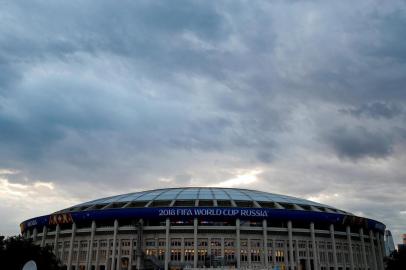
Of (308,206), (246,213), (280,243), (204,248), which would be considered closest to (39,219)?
(204,248)

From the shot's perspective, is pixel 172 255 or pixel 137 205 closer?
pixel 172 255

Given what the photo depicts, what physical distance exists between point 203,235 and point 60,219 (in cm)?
3669

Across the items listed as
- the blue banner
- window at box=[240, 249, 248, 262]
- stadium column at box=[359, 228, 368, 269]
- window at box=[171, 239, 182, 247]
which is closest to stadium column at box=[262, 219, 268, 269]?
the blue banner

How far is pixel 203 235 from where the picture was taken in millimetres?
84438

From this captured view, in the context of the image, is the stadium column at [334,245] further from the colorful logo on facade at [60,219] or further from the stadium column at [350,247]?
the colorful logo on facade at [60,219]

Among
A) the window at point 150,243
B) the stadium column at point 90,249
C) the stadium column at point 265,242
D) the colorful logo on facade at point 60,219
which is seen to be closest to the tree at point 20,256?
the stadium column at point 90,249

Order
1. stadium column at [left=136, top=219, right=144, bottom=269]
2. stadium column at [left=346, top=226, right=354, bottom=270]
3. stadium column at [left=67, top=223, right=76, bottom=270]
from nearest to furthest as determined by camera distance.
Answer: stadium column at [left=136, top=219, right=144, bottom=269] < stadium column at [left=67, top=223, right=76, bottom=270] < stadium column at [left=346, top=226, right=354, bottom=270]

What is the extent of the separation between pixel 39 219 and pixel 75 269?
59.5ft

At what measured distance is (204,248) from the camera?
3292 inches

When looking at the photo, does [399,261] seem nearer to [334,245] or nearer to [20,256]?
[334,245]

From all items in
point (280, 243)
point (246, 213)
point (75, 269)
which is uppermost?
point (246, 213)

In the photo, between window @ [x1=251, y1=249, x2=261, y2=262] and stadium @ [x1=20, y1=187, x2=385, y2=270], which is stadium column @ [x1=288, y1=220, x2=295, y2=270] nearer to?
stadium @ [x1=20, y1=187, x2=385, y2=270]

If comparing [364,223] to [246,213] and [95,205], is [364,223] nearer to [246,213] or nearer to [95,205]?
[246,213]

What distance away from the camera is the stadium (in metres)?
82.9
